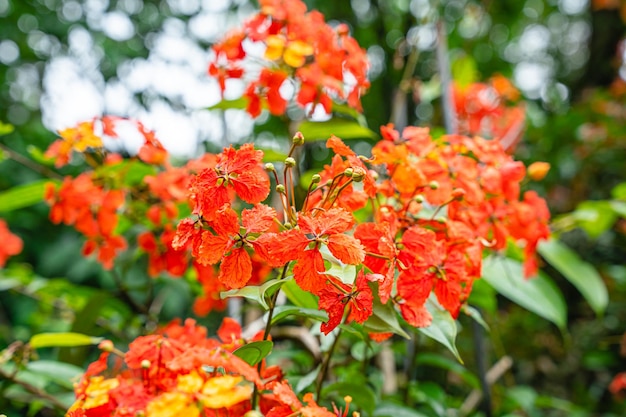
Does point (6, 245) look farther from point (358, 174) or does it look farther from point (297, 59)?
point (358, 174)

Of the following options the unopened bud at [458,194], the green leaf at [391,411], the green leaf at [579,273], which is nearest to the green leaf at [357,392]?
the green leaf at [391,411]

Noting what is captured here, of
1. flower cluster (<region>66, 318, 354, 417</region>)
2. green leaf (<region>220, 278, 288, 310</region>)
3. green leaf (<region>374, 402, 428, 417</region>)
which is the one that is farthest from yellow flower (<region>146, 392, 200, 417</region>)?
green leaf (<region>374, 402, 428, 417</region>)

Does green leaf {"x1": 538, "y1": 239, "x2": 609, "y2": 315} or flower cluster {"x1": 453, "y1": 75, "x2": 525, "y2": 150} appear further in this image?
flower cluster {"x1": 453, "y1": 75, "x2": 525, "y2": 150}

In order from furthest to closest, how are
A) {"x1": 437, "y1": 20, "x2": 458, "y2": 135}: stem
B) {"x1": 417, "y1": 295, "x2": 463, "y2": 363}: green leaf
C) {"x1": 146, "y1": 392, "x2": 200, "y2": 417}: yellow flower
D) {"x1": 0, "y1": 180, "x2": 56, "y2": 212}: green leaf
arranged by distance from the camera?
1. {"x1": 437, "y1": 20, "x2": 458, "y2": 135}: stem
2. {"x1": 0, "y1": 180, "x2": 56, "y2": 212}: green leaf
3. {"x1": 417, "y1": 295, "x2": 463, "y2": 363}: green leaf
4. {"x1": 146, "y1": 392, "x2": 200, "y2": 417}: yellow flower

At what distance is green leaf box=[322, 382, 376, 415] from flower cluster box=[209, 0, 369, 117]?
46 centimetres

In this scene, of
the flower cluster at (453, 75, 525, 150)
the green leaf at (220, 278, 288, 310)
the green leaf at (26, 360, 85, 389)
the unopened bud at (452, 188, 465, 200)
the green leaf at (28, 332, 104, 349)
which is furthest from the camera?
the flower cluster at (453, 75, 525, 150)

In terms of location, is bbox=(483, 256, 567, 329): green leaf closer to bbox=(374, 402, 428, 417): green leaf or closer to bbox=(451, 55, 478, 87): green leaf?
bbox=(374, 402, 428, 417): green leaf

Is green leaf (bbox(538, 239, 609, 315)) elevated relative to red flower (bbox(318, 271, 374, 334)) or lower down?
lower down

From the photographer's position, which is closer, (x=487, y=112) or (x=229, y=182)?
(x=229, y=182)

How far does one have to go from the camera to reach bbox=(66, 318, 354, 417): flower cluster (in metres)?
0.43

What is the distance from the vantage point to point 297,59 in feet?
3.02

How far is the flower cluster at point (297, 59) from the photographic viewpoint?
3.13 feet

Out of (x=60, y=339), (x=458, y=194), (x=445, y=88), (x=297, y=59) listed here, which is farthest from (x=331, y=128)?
(x=60, y=339)

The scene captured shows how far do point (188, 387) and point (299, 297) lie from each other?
0.27m
